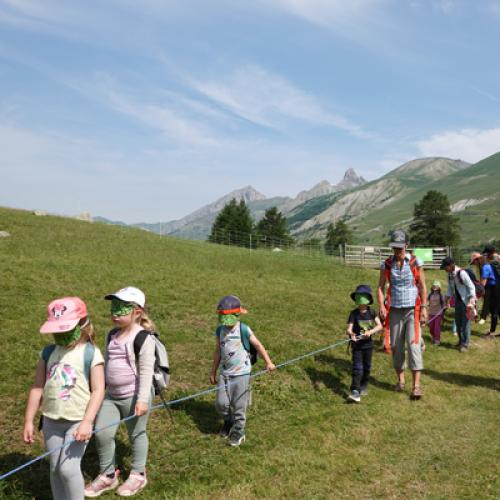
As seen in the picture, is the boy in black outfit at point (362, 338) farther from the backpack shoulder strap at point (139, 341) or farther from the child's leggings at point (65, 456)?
the child's leggings at point (65, 456)

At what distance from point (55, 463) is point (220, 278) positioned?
644 inches

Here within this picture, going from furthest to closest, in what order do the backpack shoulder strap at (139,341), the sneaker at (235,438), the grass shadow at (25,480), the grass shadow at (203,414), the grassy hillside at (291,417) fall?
the grass shadow at (203,414), the sneaker at (235,438), the grassy hillside at (291,417), the backpack shoulder strap at (139,341), the grass shadow at (25,480)

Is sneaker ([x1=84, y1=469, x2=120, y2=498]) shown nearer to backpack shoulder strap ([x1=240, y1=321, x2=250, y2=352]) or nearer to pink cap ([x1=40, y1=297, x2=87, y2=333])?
pink cap ([x1=40, y1=297, x2=87, y2=333])

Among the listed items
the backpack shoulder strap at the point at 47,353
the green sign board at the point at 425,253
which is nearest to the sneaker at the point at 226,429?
the backpack shoulder strap at the point at 47,353

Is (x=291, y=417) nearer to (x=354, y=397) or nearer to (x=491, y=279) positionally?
(x=354, y=397)

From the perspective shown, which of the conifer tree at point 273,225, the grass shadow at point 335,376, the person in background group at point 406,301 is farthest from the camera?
the conifer tree at point 273,225

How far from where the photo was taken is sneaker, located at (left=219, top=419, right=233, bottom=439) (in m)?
6.25

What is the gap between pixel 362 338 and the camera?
314 inches

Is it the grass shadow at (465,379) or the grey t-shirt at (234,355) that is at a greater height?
the grey t-shirt at (234,355)

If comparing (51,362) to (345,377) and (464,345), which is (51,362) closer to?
(345,377)

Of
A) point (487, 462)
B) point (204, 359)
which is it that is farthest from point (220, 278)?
point (487, 462)

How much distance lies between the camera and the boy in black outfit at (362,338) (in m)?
7.89

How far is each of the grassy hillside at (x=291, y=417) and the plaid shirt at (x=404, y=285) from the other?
1.84m

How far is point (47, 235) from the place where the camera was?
87.3 feet
